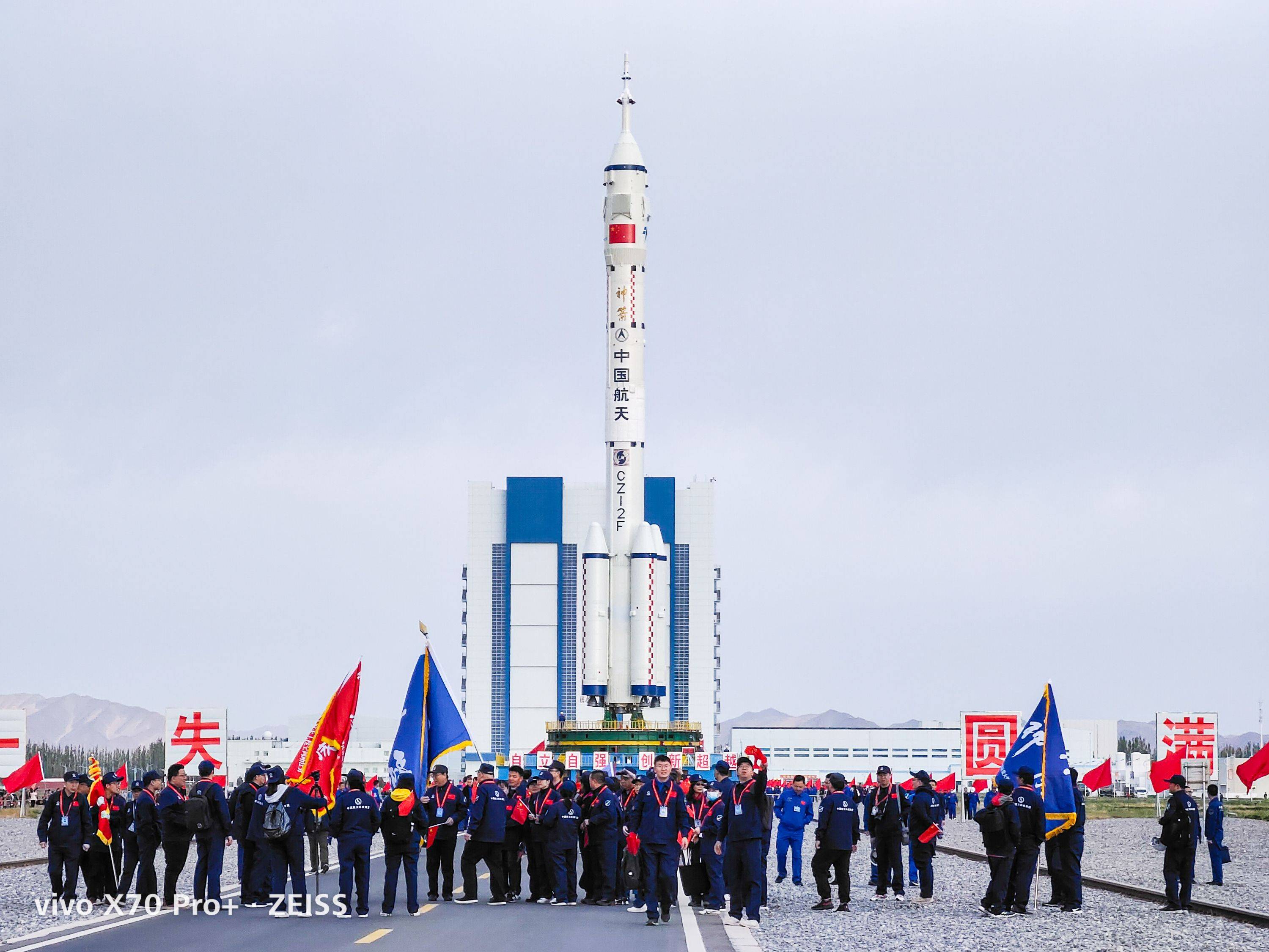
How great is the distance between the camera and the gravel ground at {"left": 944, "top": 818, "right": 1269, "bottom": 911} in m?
25.7

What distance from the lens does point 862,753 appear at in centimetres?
9525

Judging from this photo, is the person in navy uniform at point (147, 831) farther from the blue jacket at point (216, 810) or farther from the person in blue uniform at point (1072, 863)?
the person in blue uniform at point (1072, 863)

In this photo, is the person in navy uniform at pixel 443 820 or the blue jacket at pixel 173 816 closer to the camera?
the blue jacket at pixel 173 816

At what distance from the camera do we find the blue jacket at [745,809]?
1938 centimetres

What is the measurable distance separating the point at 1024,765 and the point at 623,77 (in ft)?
191

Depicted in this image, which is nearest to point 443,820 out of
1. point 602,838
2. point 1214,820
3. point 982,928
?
point 602,838

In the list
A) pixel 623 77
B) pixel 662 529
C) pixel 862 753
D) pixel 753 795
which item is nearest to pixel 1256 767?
pixel 753 795

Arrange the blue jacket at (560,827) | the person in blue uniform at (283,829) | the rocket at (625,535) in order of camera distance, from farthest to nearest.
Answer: the rocket at (625,535) < the blue jacket at (560,827) < the person in blue uniform at (283,829)

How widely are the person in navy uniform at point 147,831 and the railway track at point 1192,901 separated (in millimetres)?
12489

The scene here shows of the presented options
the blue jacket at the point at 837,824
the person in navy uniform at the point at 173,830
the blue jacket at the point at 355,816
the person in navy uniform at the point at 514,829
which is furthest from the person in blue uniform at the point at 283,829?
the blue jacket at the point at 837,824

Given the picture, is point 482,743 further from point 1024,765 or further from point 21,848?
point 1024,765

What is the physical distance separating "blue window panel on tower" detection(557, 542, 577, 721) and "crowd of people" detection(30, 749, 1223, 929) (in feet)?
213

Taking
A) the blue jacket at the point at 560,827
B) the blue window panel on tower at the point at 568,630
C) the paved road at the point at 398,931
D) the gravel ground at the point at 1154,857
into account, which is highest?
the blue window panel on tower at the point at 568,630

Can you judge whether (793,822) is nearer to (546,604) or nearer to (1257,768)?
(1257,768)
